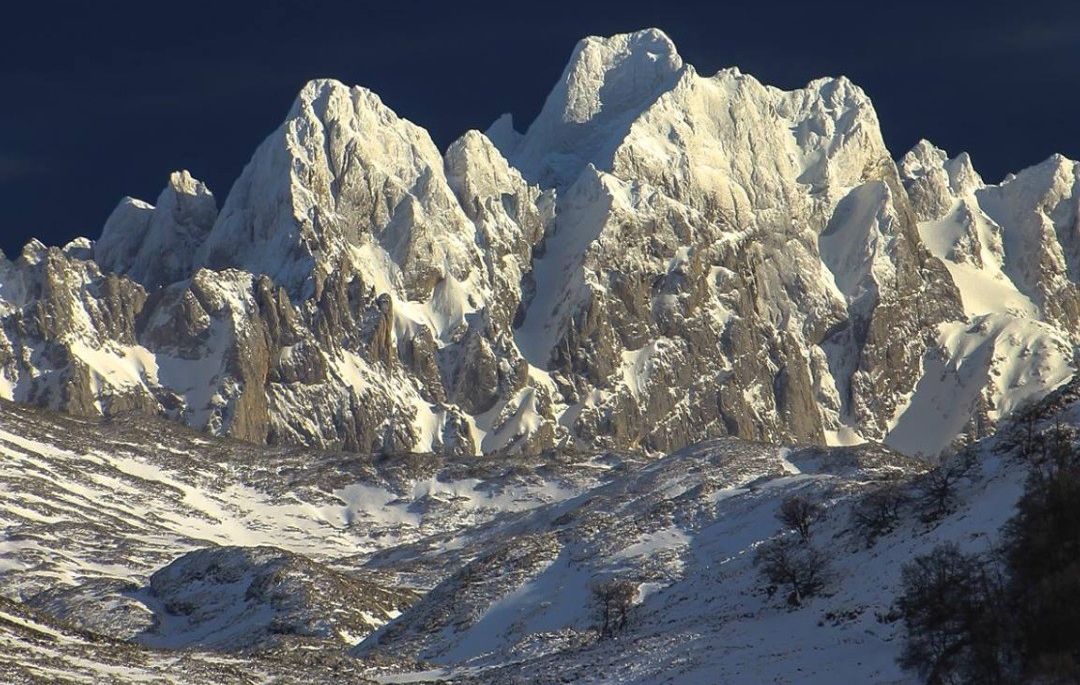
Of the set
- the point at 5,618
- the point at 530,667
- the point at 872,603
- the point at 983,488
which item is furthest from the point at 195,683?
the point at 983,488

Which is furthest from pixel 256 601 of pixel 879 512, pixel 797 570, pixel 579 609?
pixel 797 570

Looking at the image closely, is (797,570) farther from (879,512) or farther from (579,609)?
(579,609)

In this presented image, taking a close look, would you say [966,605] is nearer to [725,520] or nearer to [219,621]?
[725,520]


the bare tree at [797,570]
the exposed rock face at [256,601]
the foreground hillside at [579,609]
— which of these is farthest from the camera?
the exposed rock face at [256,601]

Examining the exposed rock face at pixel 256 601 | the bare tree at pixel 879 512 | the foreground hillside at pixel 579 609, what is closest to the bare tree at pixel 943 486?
the foreground hillside at pixel 579 609

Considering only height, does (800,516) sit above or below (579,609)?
above

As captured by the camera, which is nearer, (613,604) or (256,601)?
(613,604)

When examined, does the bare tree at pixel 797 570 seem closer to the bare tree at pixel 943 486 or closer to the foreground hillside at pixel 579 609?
the foreground hillside at pixel 579 609
